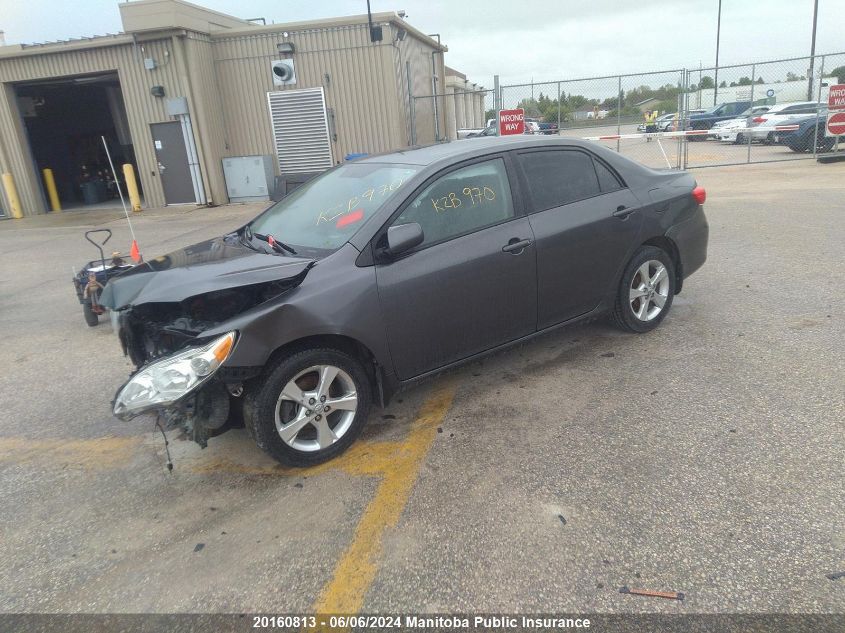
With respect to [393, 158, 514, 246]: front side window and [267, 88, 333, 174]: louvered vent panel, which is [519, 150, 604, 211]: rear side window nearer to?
[393, 158, 514, 246]: front side window

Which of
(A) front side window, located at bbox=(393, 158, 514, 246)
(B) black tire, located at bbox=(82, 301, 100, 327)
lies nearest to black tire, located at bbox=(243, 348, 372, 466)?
(A) front side window, located at bbox=(393, 158, 514, 246)

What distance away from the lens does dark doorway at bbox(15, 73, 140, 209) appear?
19.5m

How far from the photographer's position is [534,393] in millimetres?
4035

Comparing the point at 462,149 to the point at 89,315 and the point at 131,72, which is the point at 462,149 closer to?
the point at 89,315

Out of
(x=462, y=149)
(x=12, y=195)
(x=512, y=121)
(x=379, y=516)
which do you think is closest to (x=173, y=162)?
(x=12, y=195)

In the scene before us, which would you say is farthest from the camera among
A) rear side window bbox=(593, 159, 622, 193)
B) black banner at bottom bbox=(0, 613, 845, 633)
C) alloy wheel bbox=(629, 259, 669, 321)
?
alloy wheel bbox=(629, 259, 669, 321)

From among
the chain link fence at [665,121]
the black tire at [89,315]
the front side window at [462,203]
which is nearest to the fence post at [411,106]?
the chain link fence at [665,121]

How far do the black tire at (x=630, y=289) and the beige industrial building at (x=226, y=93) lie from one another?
11.9 meters

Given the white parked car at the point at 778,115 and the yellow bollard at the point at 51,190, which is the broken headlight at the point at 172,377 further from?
the white parked car at the point at 778,115

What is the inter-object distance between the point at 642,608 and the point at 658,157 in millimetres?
19645

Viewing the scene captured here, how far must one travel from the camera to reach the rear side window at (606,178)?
4500 mm

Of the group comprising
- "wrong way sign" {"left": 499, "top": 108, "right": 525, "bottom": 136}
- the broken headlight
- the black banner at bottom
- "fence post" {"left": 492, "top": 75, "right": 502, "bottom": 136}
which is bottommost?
the black banner at bottom

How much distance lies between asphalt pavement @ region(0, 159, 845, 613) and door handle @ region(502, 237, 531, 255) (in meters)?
0.95

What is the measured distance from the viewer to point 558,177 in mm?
4285
